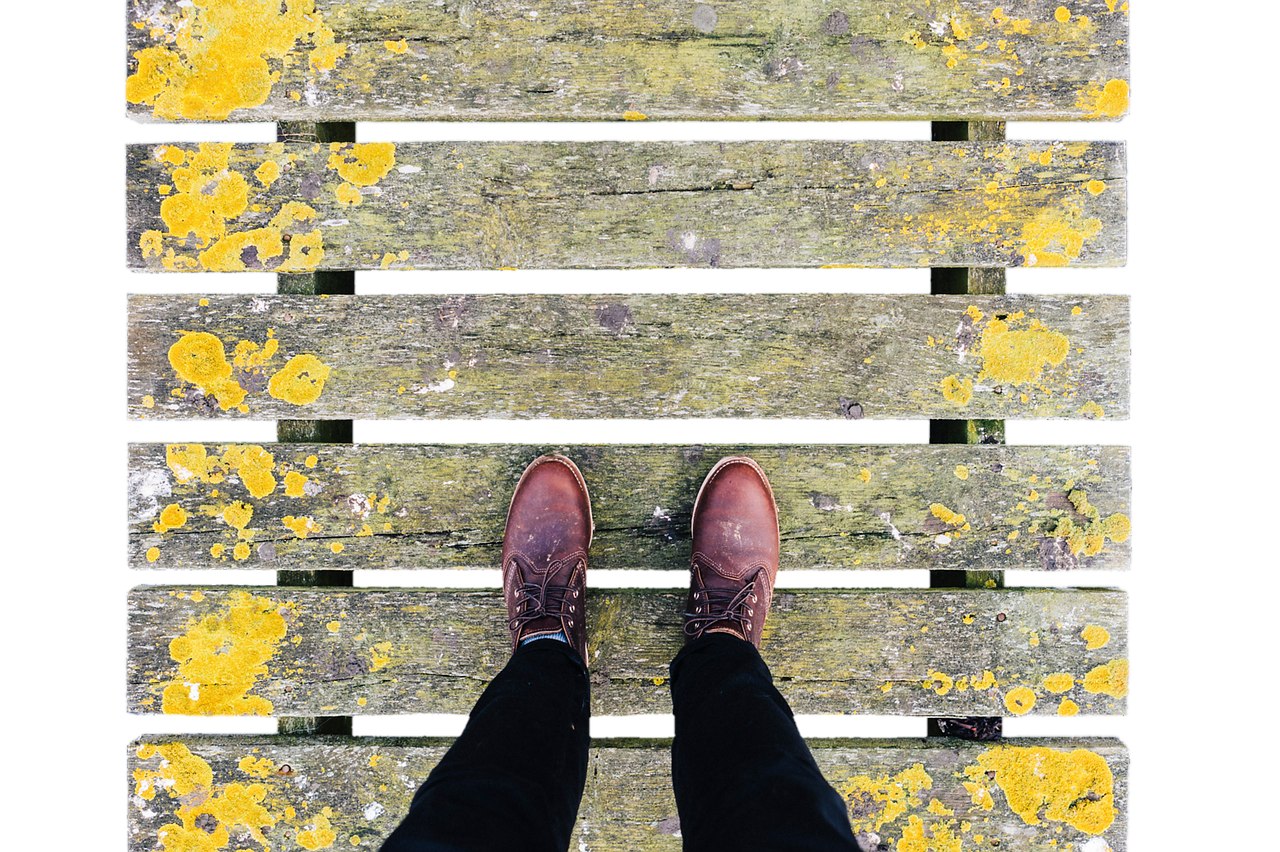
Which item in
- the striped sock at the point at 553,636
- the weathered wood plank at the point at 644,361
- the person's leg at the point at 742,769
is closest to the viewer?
the person's leg at the point at 742,769

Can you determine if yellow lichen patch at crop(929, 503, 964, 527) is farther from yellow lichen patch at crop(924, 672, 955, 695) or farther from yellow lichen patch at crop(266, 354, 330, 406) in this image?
yellow lichen patch at crop(266, 354, 330, 406)

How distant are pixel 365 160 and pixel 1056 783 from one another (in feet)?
7.80

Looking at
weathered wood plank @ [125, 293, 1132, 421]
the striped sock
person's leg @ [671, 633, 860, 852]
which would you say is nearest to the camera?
person's leg @ [671, 633, 860, 852]

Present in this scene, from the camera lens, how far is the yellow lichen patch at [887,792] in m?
1.46

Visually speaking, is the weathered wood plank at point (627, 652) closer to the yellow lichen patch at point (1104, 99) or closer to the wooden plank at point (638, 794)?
the wooden plank at point (638, 794)

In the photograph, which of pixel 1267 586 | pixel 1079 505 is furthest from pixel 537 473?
pixel 1267 586

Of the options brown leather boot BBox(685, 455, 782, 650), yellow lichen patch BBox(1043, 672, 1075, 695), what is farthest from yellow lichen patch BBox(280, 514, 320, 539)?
yellow lichen patch BBox(1043, 672, 1075, 695)

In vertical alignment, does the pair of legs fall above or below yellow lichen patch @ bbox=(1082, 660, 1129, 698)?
above

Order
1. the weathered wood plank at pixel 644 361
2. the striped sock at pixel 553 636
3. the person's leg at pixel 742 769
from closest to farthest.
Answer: the person's leg at pixel 742 769
the striped sock at pixel 553 636
the weathered wood plank at pixel 644 361

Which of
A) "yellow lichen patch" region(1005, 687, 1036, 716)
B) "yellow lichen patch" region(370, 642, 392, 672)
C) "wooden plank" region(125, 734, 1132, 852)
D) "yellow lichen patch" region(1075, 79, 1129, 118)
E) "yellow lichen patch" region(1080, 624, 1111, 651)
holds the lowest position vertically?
"wooden plank" region(125, 734, 1132, 852)

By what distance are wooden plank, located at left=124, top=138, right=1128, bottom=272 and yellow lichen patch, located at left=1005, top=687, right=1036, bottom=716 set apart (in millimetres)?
1100

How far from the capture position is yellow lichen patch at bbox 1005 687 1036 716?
4.84ft

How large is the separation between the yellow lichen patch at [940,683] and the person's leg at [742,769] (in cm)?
53

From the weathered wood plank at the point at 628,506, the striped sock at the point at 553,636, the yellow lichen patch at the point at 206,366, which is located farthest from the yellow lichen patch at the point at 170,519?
the striped sock at the point at 553,636
